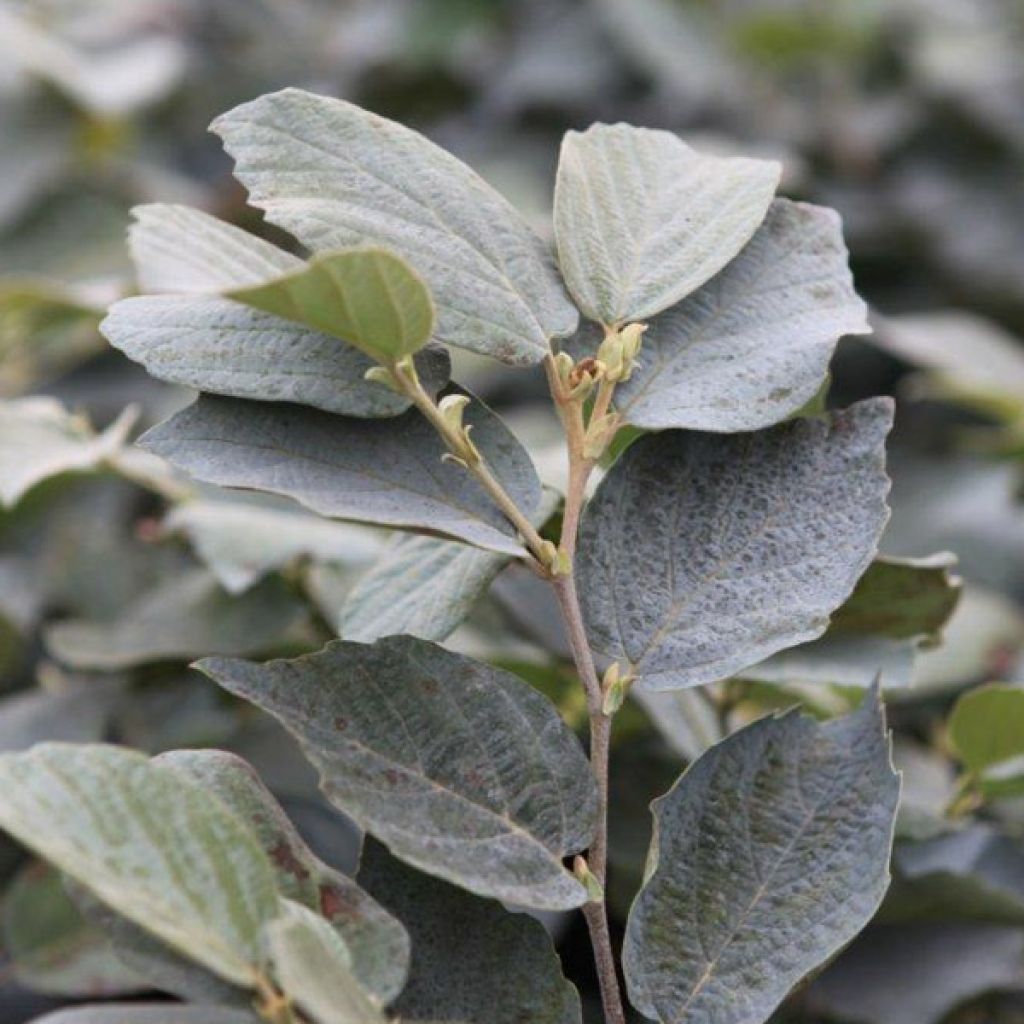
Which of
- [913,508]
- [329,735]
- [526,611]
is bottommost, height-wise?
[913,508]

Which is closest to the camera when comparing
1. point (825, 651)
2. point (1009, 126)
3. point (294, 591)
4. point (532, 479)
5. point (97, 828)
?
Result: point (97, 828)

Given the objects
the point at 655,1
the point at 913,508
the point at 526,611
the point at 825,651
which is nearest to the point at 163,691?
the point at 526,611

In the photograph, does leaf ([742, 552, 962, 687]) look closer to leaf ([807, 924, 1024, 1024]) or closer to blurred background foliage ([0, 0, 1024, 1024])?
blurred background foliage ([0, 0, 1024, 1024])

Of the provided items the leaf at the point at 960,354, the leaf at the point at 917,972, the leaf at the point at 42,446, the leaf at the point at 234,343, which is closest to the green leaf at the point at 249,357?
the leaf at the point at 234,343

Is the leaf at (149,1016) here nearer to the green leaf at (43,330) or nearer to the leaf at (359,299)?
the leaf at (359,299)

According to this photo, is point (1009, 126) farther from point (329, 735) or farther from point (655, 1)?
point (329, 735)

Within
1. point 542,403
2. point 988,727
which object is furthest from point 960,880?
point 542,403
